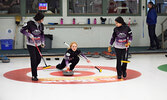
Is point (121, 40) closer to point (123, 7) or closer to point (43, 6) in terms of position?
point (43, 6)

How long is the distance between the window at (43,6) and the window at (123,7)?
2.21m

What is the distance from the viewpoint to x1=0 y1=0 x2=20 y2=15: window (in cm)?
1346

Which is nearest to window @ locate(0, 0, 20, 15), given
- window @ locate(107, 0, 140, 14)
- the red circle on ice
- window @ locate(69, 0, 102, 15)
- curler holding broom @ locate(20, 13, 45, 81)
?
window @ locate(69, 0, 102, 15)

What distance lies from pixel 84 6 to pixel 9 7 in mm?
3036

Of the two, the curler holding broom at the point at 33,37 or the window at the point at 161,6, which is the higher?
the window at the point at 161,6

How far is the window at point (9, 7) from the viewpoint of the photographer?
13.5 meters

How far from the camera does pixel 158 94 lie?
18.2ft

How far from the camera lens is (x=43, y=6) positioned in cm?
1366

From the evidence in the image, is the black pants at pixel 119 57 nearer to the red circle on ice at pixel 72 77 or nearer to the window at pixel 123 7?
the red circle on ice at pixel 72 77

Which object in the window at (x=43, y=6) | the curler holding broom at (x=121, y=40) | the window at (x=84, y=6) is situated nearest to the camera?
the curler holding broom at (x=121, y=40)

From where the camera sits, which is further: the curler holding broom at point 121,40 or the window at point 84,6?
the window at point 84,6

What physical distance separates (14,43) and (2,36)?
0.55 metres

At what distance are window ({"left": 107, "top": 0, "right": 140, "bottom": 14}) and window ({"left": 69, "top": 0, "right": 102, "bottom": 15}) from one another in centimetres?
51

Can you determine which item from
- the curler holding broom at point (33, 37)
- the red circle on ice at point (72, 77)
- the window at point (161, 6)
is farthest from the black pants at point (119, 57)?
the window at point (161, 6)
